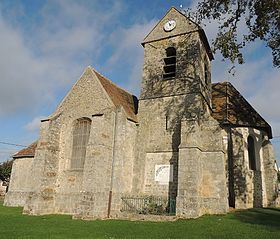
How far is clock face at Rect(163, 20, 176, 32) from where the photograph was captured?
21.6 metres

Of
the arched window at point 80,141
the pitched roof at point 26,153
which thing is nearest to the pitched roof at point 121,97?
the arched window at point 80,141

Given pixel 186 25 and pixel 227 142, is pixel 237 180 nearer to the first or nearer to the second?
pixel 227 142

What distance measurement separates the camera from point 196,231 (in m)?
10.8

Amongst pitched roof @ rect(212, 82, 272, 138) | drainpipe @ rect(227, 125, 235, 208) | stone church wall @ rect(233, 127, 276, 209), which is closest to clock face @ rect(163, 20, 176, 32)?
pitched roof @ rect(212, 82, 272, 138)

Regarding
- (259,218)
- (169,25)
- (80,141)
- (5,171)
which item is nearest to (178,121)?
(80,141)

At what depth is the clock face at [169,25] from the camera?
71.0 ft

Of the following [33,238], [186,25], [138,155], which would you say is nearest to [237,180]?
[138,155]

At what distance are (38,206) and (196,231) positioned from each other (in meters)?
10.3

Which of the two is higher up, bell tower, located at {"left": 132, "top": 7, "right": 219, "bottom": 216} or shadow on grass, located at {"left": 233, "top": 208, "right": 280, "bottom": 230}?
bell tower, located at {"left": 132, "top": 7, "right": 219, "bottom": 216}

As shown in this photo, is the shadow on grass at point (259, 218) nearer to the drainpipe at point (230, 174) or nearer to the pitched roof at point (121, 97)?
the drainpipe at point (230, 174)

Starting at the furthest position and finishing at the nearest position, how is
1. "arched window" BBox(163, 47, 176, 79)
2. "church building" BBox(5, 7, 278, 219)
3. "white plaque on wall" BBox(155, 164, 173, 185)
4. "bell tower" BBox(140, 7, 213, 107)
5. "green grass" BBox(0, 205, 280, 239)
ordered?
"arched window" BBox(163, 47, 176, 79) → "bell tower" BBox(140, 7, 213, 107) → "white plaque on wall" BBox(155, 164, 173, 185) → "church building" BBox(5, 7, 278, 219) → "green grass" BBox(0, 205, 280, 239)

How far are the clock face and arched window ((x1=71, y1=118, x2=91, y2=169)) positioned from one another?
917 cm

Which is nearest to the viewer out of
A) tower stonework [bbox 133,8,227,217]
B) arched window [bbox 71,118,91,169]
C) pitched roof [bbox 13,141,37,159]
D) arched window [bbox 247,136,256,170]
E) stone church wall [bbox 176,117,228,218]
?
stone church wall [bbox 176,117,228,218]

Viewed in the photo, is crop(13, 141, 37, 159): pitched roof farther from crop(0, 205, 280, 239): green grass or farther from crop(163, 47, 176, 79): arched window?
crop(0, 205, 280, 239): green grass
